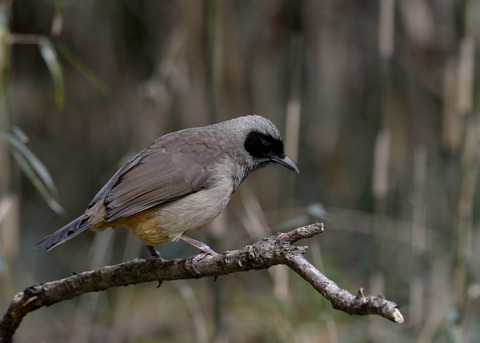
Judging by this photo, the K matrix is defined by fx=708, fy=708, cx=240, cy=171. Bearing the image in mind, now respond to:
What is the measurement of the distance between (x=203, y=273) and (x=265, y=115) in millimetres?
3731

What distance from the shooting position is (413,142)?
Result: 636 centimetres

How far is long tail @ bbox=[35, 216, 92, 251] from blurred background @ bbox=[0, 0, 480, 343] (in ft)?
4.38

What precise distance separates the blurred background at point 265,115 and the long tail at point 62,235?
4.38ft

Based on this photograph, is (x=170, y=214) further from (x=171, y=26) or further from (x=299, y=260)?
(x=171, y=26)

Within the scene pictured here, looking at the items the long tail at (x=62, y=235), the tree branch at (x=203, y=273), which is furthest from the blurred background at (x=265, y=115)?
the tree branch at (x=203, y=273)

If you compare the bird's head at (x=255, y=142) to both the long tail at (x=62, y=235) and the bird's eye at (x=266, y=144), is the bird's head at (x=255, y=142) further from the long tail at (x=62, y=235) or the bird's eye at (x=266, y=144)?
the long tail at (x=62, y=235)

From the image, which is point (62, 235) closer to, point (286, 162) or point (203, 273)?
point (203, 273)

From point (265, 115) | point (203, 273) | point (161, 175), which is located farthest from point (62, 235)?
point (265, 115)

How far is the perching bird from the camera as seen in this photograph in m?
3.18

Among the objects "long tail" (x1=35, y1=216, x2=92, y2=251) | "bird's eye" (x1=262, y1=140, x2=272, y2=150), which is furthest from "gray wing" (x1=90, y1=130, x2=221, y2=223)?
"bird's eye" (x1=262, y1=140, x2=272, y2=150)

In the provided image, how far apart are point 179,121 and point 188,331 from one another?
5.87 feet

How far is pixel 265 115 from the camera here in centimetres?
625

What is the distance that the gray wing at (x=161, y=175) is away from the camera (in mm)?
3195

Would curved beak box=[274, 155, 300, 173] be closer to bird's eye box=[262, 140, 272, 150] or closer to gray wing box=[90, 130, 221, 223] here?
bird's eye box=[262, 140, 272, 150]
